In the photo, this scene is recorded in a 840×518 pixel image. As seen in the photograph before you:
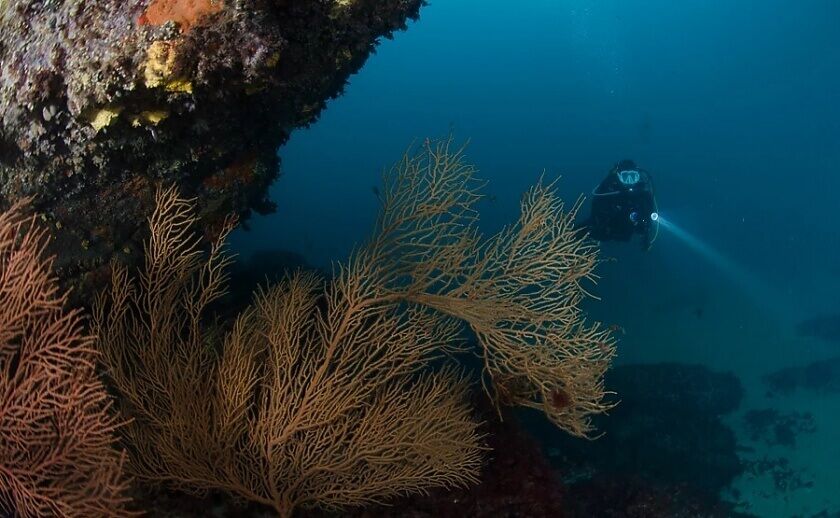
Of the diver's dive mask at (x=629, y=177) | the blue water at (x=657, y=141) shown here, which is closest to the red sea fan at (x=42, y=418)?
the blue water at (x=657, y=141)

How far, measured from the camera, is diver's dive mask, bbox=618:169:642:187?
1367cm

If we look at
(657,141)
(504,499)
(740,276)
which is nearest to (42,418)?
(504,499)

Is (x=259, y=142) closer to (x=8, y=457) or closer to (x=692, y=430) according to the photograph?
(x=8, y=457)

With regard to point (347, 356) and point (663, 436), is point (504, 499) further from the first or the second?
point (663, 436)

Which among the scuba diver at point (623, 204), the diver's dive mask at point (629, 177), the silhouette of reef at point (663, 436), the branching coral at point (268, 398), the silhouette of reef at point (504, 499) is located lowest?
the silhouette of reef at point (663, 436)

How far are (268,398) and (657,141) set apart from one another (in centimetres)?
7205

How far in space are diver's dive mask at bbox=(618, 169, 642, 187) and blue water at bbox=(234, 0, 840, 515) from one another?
8451mm

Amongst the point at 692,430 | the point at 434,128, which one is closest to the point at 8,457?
the point at 692,430

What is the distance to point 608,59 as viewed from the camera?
12081cm

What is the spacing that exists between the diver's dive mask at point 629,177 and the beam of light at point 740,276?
1302 cm

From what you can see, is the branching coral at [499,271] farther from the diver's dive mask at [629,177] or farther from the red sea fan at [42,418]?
the diver's dive mask at [629,177]

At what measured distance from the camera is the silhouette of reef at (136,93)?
324 cm

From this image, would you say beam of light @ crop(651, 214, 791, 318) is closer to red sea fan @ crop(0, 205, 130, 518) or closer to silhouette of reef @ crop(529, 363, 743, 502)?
silhouette of reef @ crop(529, 363, 743, 502)

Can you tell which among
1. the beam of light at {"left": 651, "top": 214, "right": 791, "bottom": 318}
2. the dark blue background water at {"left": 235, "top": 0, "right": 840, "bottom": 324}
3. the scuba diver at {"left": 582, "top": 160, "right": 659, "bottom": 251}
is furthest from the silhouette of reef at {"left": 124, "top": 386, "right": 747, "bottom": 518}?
the dark blue background water at {"left": 235, "top": 0, "right": 840, "bottom": 324}
